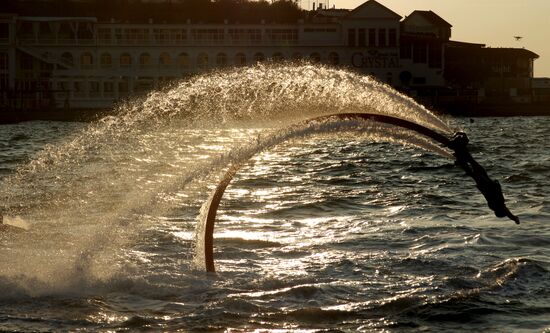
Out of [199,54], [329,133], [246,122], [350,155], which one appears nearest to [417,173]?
[350,155]

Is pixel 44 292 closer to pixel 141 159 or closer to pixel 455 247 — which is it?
pixel 455 247

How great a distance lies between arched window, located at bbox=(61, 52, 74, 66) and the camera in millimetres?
121812

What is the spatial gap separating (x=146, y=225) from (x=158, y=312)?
7.56 metres

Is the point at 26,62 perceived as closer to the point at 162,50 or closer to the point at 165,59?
the point at 162,50

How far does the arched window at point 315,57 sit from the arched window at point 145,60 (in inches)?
755

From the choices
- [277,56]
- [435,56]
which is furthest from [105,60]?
[435,56]

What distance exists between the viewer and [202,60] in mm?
123688

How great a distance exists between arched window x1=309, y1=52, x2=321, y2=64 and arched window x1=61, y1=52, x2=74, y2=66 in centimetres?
2837

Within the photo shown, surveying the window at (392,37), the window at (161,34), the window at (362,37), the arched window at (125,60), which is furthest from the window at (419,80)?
the arched window at (125,60)

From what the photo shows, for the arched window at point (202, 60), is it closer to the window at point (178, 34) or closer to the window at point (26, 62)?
the window at point (178, 34)

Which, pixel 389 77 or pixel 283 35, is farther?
pixel 389 77

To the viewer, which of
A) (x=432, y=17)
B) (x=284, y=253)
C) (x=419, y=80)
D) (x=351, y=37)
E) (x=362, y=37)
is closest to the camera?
(x=284, y=253)

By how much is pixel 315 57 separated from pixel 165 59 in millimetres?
18048

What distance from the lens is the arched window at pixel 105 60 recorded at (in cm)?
12375
